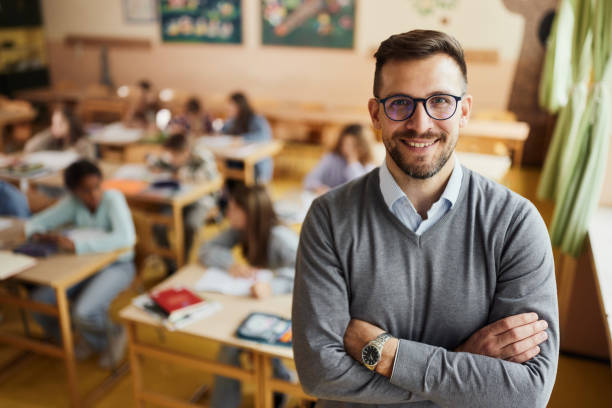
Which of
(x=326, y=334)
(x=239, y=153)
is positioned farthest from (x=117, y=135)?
(x=326, y=334)

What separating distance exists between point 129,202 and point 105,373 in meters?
1.43

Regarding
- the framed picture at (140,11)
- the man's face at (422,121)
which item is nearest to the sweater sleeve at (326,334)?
the man's face at (422,121)

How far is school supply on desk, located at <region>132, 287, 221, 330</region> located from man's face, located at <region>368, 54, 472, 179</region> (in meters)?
1.43

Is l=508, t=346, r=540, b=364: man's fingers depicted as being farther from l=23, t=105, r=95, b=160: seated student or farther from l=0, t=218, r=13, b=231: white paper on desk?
l=23, t=105, r=95, b=160: seated student

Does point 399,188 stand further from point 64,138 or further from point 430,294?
point 64,138

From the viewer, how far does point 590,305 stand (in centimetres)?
309

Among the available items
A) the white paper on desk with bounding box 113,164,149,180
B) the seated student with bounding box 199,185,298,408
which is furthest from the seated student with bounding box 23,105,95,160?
the seated student with bounding box 199,185,298,408

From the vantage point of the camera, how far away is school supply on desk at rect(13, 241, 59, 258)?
113 inches

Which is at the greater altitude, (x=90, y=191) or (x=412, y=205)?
(x=412, y=205)

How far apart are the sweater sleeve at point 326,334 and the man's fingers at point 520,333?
0.86 feet


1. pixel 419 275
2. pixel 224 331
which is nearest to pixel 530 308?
pixel 419 275

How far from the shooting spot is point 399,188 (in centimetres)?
132

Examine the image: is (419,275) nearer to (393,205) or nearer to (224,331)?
(393,205)

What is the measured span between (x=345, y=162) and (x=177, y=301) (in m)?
2.27
